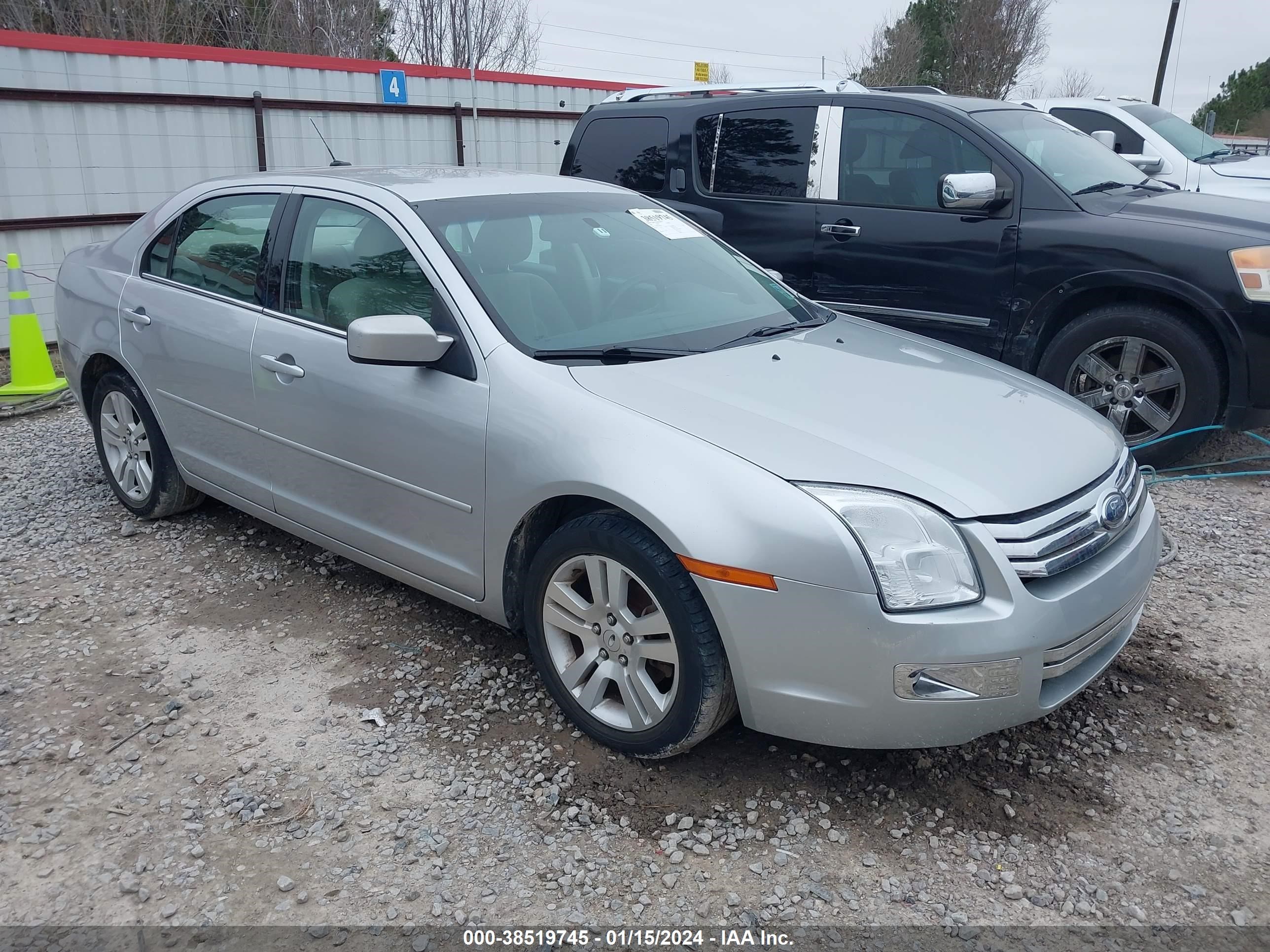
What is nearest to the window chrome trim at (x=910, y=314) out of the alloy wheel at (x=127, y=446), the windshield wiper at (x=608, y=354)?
the windshield wiper at (x=608, y=354)

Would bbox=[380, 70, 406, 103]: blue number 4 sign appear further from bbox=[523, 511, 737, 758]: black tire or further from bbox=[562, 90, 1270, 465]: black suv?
bbox=[523, 511, 737, 758]: black tire

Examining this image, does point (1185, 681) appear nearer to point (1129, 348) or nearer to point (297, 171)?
point (1129, 348)

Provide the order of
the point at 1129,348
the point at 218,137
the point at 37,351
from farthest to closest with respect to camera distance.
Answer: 1. the point at 218,137
2. the point at 37,351
3. the point at 1129,348

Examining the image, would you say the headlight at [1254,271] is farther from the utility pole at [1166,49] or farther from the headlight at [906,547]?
the utility pole at [1166,49]

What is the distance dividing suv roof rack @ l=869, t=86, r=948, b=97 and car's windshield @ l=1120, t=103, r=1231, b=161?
4752mm

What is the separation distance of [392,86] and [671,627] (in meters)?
12.3

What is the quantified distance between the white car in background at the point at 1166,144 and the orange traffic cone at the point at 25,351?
841cm

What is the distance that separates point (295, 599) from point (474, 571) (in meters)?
1.19

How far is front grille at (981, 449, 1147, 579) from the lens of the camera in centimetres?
254

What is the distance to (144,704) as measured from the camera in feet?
10.8

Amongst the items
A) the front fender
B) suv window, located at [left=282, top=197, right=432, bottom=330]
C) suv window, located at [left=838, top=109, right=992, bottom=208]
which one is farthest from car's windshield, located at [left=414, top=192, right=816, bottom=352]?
suv window, located at [left=838, top=109, right=992, bottom=208]

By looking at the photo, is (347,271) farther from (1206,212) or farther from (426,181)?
(1206,212)

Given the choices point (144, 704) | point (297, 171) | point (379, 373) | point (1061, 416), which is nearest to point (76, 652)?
point (144, 704)

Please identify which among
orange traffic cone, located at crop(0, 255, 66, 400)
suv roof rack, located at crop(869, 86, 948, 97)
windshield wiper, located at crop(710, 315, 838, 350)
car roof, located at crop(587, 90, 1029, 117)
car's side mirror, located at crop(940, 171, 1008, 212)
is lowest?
orange traffic cone, located at crop(0, 255, 66, 400)
